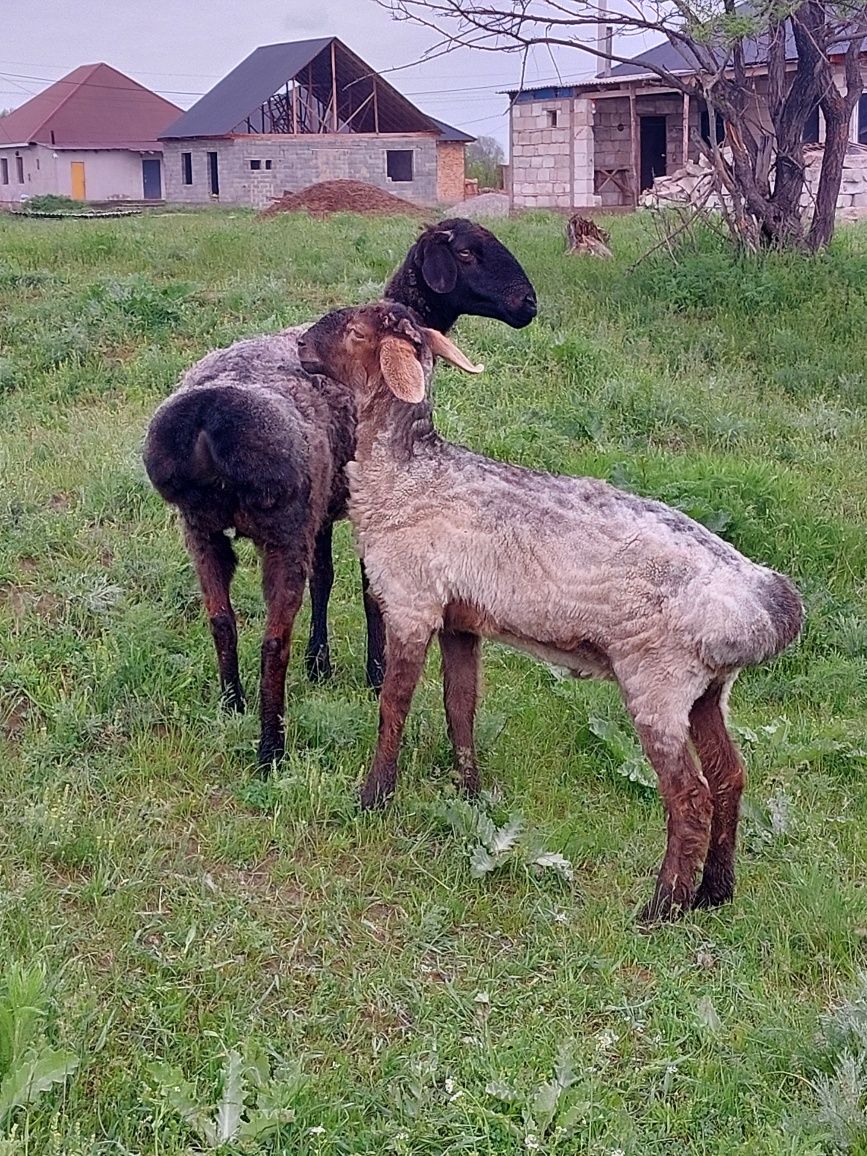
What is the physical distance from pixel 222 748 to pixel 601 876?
1672mm

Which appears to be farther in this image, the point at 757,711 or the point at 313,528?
the point at 757,711

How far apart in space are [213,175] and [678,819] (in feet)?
146

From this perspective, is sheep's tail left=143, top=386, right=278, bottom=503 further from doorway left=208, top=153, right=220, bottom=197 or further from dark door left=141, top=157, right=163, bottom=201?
dark door left=141, top=157, right=163, bottom=201

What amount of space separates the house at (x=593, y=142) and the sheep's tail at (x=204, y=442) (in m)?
27.9

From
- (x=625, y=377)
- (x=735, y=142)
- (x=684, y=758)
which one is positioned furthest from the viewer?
(x=735, y=142)

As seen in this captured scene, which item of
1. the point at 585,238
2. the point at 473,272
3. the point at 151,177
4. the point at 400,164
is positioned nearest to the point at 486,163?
the point at 151,177

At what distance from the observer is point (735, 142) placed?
13.3m

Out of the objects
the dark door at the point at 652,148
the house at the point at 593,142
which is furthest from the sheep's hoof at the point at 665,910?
the dark door at the point at 652,148

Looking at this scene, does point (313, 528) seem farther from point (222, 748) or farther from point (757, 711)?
point (757, 711)

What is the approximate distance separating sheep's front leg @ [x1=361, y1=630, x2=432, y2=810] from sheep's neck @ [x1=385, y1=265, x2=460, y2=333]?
2.61m

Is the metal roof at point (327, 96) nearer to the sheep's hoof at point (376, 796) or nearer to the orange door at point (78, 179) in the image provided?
the orange door at point (78, 179)

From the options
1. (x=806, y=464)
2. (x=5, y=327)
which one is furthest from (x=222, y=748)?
(x=5, y=327)

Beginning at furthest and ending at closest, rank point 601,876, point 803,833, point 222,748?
1. point 222,748
2. point 803,833
3. point 601,876

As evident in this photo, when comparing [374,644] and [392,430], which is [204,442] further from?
[374,644]
